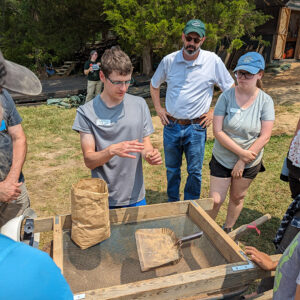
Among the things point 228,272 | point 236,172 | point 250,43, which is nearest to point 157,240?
point 228,272

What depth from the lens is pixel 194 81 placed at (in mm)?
3268

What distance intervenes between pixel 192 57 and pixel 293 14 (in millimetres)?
14917

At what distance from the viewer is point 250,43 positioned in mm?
15297

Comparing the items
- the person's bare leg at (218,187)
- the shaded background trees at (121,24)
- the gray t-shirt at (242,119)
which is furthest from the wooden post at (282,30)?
the person's bare leg at (218,187)

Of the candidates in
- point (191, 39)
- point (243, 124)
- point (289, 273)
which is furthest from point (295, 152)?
point (191, 39)

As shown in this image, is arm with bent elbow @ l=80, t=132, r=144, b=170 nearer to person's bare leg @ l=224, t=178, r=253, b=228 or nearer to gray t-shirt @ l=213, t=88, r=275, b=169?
gray t-shirt @ l=213, t=88, r=275, b=169

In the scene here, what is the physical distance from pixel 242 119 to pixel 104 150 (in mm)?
1381

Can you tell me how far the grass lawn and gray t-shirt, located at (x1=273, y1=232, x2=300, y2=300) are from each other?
2124 millimetres

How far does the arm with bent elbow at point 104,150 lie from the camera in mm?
1904

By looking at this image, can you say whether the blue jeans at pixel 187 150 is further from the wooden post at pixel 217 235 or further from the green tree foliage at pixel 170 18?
the green tree foliage at pixel 170 18

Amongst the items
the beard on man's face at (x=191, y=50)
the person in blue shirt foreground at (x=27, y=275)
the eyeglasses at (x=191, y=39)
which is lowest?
the person in blue shirt foreground at (x=27, y=275)

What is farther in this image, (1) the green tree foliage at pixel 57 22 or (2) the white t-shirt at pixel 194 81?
(1) the green tree foliage at pixel 57 22

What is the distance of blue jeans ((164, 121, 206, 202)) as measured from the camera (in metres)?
3.33

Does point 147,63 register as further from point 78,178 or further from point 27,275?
point 27,275
